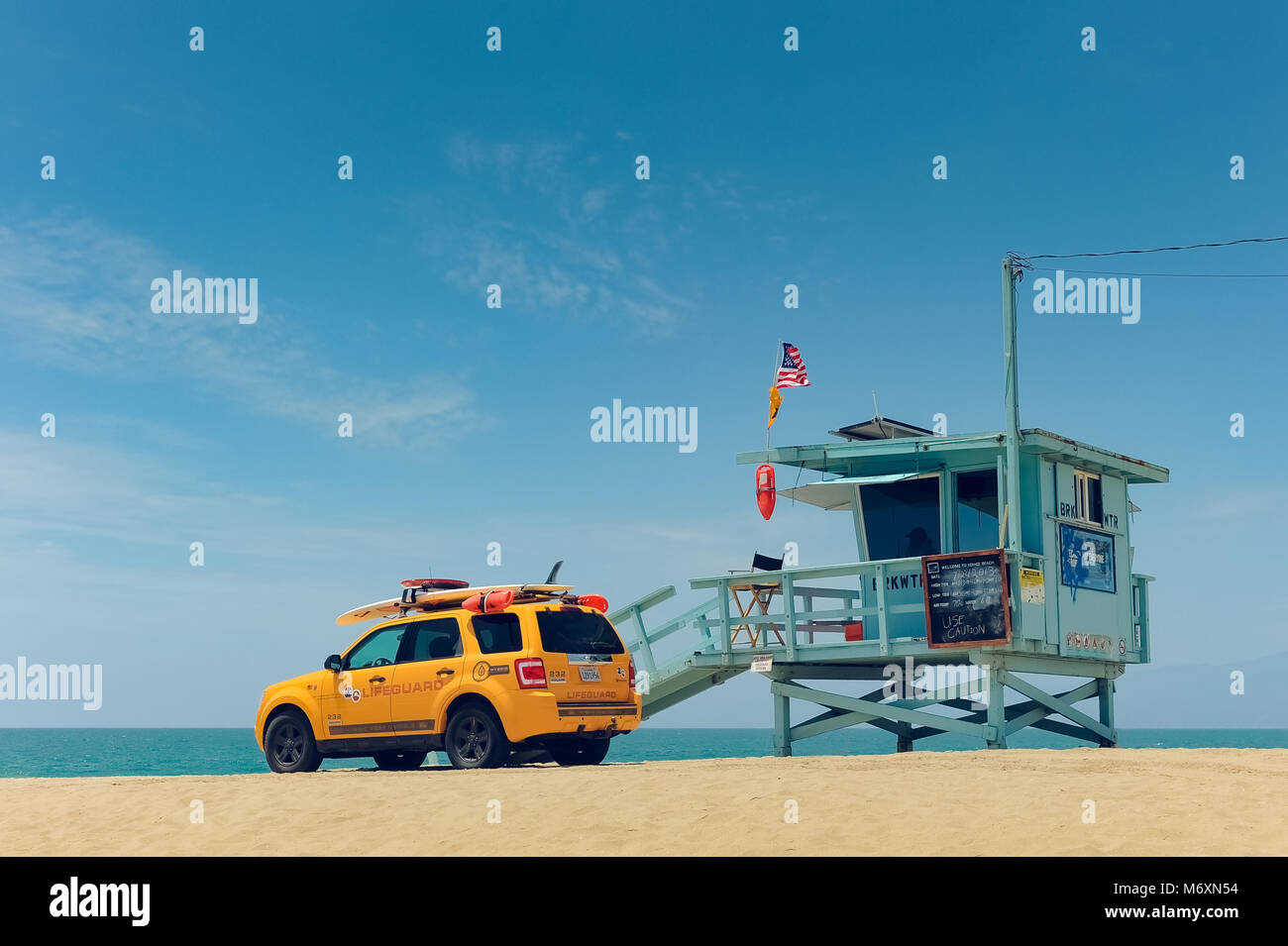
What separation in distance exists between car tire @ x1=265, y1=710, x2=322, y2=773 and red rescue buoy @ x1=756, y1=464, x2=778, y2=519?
8.27 meters

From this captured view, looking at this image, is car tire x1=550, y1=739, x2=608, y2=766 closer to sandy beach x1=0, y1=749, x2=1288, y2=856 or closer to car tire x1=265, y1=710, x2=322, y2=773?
sandy beach x1=0, y1=749, x2=1288, y2=856

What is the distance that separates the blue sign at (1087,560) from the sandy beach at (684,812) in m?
5.92

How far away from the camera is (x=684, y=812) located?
1130 centimetres

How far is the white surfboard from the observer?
53.3ft

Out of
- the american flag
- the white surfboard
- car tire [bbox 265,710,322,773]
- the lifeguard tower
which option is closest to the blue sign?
the lifeguard tower

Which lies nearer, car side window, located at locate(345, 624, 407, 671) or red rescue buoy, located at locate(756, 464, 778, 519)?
car side window, located at locate(345, 624, 407, 671)

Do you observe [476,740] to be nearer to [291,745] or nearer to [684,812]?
[291,745]

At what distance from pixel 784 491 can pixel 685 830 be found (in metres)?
12.4

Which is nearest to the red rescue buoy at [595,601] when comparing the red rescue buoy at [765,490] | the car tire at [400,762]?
the car tire at [400,762]

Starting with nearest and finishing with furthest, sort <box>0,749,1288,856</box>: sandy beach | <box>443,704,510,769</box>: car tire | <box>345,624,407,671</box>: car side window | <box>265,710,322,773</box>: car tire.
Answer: <box>0,749,1288,856</box>: sandy beach
<box>443,704,510,769</box>: car tire
<box>345,624,407,671</box>: car side window
<box>265,710,322,773</box>: car tire

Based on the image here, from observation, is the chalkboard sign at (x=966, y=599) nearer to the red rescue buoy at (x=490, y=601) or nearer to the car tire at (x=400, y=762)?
the red rescue buoy at (x=490, y=601)

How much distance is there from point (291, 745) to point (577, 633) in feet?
13.8

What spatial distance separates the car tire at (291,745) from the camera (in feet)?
56.4
